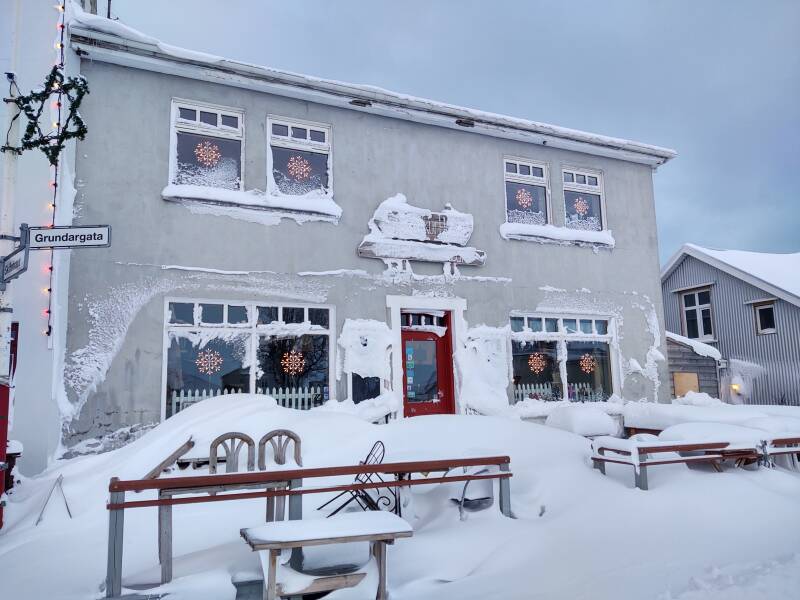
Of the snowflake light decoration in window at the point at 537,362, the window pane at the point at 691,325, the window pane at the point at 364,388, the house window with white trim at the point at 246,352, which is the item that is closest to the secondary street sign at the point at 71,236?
the house window with white trim at the point at 246,352

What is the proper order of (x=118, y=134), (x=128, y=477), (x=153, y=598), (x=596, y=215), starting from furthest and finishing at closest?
(x=596, y=215) < (x=118, y=134) < (x=128, y=477) < (x=153, y=598)

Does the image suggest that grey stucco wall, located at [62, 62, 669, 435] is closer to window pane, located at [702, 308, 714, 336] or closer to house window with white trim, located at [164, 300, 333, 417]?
house window with white trim, located at [164, 300, 333, 417]

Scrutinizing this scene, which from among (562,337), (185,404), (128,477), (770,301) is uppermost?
(770,301)

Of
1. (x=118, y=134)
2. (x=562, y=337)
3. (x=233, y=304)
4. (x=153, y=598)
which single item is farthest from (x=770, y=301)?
(x=153, y=598)

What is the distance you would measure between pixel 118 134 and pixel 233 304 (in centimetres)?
300

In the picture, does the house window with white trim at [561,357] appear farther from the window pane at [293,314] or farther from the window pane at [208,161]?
the window pane at [208,161]

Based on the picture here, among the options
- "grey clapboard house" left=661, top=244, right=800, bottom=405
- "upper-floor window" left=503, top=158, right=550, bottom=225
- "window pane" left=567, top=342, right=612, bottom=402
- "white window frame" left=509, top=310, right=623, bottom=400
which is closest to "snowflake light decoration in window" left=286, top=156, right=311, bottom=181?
"upper-floor window" left=503, top=158, right=550, bottom=225

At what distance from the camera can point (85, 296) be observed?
28.0 ft

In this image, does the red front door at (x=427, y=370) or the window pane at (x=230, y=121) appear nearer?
the window pane at (x=230, y=121)

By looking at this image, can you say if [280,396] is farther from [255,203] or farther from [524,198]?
[524,198]

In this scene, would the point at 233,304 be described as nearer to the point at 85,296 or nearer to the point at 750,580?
the point at 85,296

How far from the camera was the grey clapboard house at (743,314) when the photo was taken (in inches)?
767

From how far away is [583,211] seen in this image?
1316cm

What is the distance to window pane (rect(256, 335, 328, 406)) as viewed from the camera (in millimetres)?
9516
